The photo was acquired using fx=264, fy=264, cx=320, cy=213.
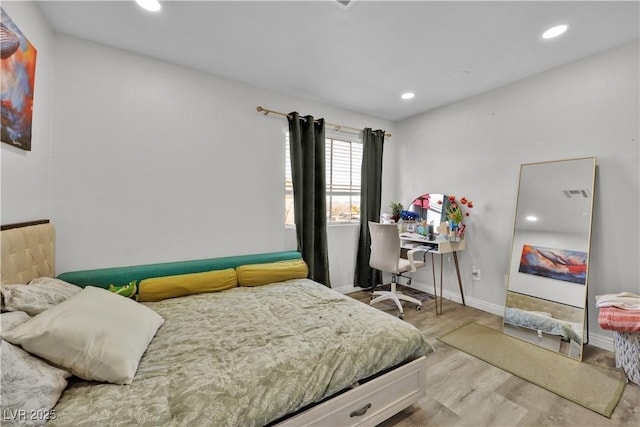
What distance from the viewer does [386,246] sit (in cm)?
301

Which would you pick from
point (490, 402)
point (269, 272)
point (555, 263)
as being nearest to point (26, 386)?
point (269, 272)

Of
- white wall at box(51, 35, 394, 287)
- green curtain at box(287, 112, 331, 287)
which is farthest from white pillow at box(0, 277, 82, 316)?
green curtain at box(287, 112, 331, 287)

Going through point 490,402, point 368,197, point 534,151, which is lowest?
point 490,402

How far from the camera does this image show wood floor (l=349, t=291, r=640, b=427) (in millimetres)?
1538

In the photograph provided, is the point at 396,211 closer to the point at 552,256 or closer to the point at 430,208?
the point at 430,208

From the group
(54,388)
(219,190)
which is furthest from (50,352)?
(219,190)

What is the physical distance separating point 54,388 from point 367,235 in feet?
10.6

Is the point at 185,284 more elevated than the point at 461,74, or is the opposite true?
the point at 461,74

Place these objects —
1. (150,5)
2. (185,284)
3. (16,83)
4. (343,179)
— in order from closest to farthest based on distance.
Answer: (16,83)
(150,5)
(185,284)
(343,179)

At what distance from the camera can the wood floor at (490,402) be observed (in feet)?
5.05

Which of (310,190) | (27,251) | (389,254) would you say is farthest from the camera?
(310,190)

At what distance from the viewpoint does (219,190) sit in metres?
2.74

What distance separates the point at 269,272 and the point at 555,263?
107 inches

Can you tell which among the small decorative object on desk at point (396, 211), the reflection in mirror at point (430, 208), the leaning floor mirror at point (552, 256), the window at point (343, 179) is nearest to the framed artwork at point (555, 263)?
the leaning floor mirror at point (552, 256)
